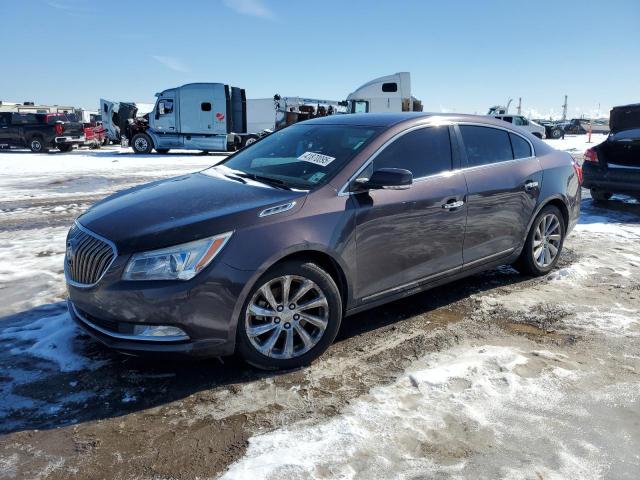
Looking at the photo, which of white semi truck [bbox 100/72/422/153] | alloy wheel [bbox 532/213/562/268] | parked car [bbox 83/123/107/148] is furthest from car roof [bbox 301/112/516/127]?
parked car [bbox 83/123/107/148]

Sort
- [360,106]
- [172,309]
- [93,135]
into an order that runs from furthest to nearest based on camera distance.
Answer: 1. [360,106]
2. [93,135]
3. [172,309]

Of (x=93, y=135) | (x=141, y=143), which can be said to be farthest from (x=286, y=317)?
(x=93, y=135)

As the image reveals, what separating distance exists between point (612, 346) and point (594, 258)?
8.18 ft

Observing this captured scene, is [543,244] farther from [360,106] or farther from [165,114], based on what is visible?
[360,106]

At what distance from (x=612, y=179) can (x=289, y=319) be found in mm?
7579

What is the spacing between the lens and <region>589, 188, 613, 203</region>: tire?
9137 millimetres

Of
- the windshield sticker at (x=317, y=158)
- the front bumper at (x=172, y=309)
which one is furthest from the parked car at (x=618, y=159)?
the front bumper at (x=172, y=309)

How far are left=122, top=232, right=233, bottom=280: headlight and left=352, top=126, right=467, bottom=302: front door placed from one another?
43.4 inches

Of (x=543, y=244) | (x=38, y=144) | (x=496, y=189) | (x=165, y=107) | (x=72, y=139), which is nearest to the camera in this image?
(x=496, y=189)

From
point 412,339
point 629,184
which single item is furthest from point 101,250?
point 629,184

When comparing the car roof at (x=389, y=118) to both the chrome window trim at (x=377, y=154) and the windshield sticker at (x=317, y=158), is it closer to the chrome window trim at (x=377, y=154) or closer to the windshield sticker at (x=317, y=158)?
the chrome window trim at (x=377, y=154)

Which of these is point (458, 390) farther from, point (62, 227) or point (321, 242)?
point (62, 227)

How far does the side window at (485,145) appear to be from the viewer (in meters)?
4.36

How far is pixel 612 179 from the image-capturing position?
8562 mm
